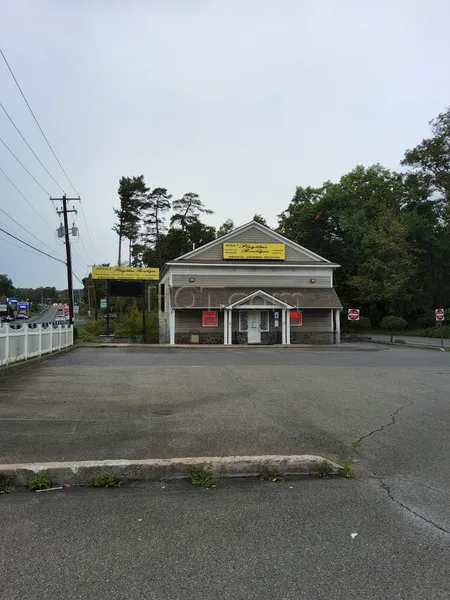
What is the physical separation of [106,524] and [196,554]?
88 cm

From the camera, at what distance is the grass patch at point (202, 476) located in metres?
4.64

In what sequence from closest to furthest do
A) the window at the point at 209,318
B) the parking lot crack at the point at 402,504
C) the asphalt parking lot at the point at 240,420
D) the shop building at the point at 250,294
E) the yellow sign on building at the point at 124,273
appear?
the parking lot crack at the point at 402,504, the asphalt parking lot at the point at 240,420, the shop building at the point at 250,294, the window at the point at 209,318, the yellow sign on building at the point at 124,273

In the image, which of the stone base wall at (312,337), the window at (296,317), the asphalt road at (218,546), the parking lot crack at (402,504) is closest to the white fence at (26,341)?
the asphalt road at (218,546)

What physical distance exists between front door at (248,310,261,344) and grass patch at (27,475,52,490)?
92.8 ft

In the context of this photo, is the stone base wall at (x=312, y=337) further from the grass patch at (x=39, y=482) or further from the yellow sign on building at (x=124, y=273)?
the grass patch at (x=39, y=482)

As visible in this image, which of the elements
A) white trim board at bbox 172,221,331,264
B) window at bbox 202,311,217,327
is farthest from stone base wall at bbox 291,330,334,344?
window at bbox 202,311,217,327

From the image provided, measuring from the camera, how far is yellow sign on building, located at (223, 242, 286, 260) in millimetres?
33344

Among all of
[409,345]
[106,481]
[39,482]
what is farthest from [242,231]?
[39,482]

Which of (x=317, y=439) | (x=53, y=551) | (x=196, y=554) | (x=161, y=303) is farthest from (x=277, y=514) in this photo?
(x=161, y=303)

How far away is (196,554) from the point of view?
3.26 metres

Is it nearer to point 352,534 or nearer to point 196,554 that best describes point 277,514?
point 352,534

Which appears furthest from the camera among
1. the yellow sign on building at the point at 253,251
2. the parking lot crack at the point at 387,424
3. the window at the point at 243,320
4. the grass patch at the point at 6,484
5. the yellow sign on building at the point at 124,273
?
the yellow sign on building at the point at 253,251

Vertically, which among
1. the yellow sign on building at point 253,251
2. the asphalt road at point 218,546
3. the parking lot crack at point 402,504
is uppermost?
the yellow sign on building at point 253,251

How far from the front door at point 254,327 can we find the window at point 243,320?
228 mm
